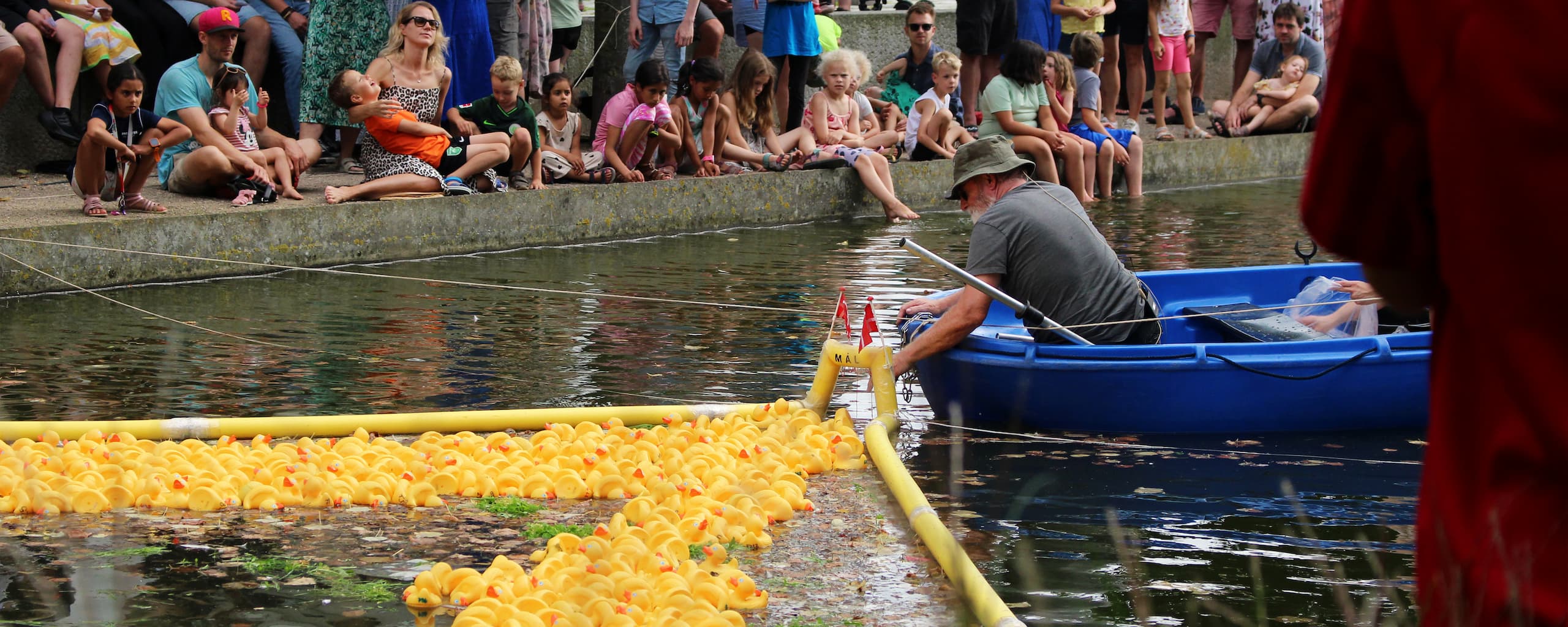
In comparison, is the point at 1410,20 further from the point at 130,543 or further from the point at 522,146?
the point at 522,146

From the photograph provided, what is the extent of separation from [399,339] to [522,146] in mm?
3866

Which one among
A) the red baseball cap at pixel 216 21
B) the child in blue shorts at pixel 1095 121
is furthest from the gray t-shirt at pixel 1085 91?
the red baseball cap at pixel 216 21

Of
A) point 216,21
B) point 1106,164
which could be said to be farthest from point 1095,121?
point 216,21

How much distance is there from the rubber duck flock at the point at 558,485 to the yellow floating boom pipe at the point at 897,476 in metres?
0.14

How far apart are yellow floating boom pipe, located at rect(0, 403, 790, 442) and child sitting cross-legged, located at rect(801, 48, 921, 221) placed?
25.8ft

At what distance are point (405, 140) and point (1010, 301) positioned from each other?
629cm

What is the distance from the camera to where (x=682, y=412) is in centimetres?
632

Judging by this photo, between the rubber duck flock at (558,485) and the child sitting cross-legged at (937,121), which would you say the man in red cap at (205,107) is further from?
the child sitting cross-legged at (937,121)

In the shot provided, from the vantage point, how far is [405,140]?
1131cm

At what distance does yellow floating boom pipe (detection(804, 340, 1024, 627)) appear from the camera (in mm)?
3984

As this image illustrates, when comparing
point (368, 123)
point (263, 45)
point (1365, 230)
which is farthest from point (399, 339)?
point (1365, 230)

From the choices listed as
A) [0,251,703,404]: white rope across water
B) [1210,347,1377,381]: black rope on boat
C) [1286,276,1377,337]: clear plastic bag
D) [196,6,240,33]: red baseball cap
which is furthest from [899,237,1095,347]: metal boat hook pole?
[196,6,240,33]: red baseball cap

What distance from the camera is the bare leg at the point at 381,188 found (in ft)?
35.8

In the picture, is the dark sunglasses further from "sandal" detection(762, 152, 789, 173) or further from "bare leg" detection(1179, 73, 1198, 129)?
"bare leg" detection(1179, 73, 1198, 129)
